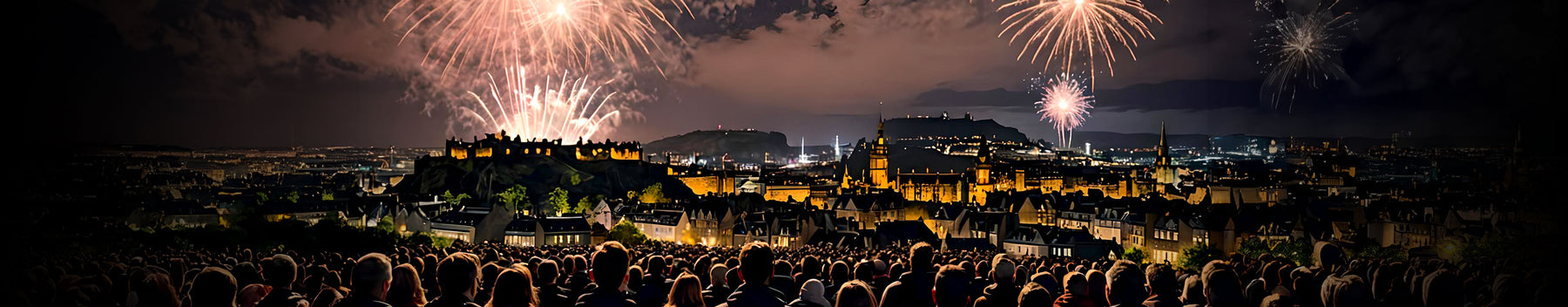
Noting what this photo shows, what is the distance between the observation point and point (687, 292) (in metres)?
5.52

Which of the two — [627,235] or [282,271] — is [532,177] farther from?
[282,271]

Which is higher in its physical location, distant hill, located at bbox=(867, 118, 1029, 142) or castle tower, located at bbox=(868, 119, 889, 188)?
distant hill, located at bbox=(867, 118, 1029, 142)

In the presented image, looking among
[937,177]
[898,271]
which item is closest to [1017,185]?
[937,177]

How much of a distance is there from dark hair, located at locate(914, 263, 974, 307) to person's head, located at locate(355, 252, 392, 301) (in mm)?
4478

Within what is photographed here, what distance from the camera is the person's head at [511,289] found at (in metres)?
4.94

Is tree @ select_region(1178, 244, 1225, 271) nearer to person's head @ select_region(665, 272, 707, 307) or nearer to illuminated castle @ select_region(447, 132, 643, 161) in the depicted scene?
person's head @ select_region(665, 272, 707, 307)

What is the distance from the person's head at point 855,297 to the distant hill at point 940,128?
545ft

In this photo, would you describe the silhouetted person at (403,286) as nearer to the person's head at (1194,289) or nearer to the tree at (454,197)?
the person's head at (1194,289)

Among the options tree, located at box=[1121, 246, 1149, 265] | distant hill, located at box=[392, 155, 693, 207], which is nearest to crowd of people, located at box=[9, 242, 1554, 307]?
tree, located at box=[1121, 246, 1149, 265]

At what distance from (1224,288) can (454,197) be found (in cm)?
8130

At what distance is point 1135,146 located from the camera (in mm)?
193250

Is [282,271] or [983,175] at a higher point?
[983,175]

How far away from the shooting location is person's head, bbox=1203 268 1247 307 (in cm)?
610

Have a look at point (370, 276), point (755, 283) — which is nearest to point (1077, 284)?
point (755, 283)
